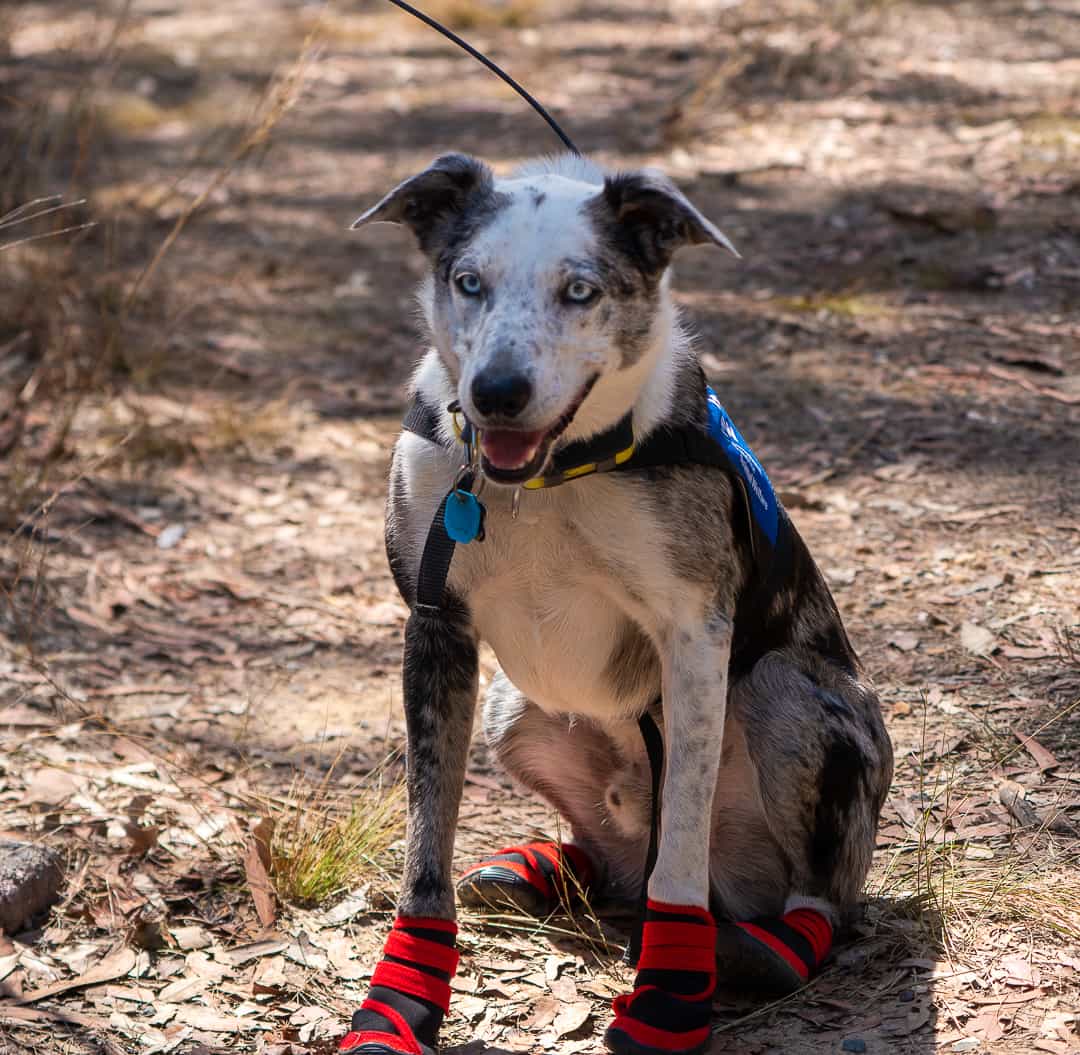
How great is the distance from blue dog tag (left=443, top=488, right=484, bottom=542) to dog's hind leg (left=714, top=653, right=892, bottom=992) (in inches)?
33.1

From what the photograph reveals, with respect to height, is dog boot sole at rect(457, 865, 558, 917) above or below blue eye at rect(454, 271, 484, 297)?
below

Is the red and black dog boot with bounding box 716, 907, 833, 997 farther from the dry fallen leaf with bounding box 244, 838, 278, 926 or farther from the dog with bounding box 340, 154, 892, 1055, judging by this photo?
the dry fallen leaf with bounding box 244, 838, 278, 926

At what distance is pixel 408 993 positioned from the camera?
295cm

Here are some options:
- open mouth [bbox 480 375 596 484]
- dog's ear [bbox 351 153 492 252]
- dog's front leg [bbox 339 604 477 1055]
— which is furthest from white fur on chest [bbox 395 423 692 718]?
dog's ear [bbox 351 153 492 252]

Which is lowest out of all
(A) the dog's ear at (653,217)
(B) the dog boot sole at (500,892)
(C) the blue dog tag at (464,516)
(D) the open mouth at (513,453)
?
(B) the dog boot sole at (500,892)

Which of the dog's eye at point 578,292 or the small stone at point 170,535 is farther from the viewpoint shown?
the small stone at point 170,535

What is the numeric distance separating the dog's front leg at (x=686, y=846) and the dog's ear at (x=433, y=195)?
3.55ft

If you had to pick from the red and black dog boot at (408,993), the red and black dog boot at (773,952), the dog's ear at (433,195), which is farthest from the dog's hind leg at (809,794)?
the dog's ear at (433,195)

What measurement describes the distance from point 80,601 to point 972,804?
3.24 metres

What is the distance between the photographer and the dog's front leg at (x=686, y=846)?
2930 millimetres

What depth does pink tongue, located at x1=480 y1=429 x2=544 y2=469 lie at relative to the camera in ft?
8.82

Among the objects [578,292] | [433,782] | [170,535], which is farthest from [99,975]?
[170,535]

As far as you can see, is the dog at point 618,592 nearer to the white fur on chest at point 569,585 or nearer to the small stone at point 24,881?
the white fur on chest at point 569,585

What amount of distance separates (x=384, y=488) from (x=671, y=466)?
304cm
